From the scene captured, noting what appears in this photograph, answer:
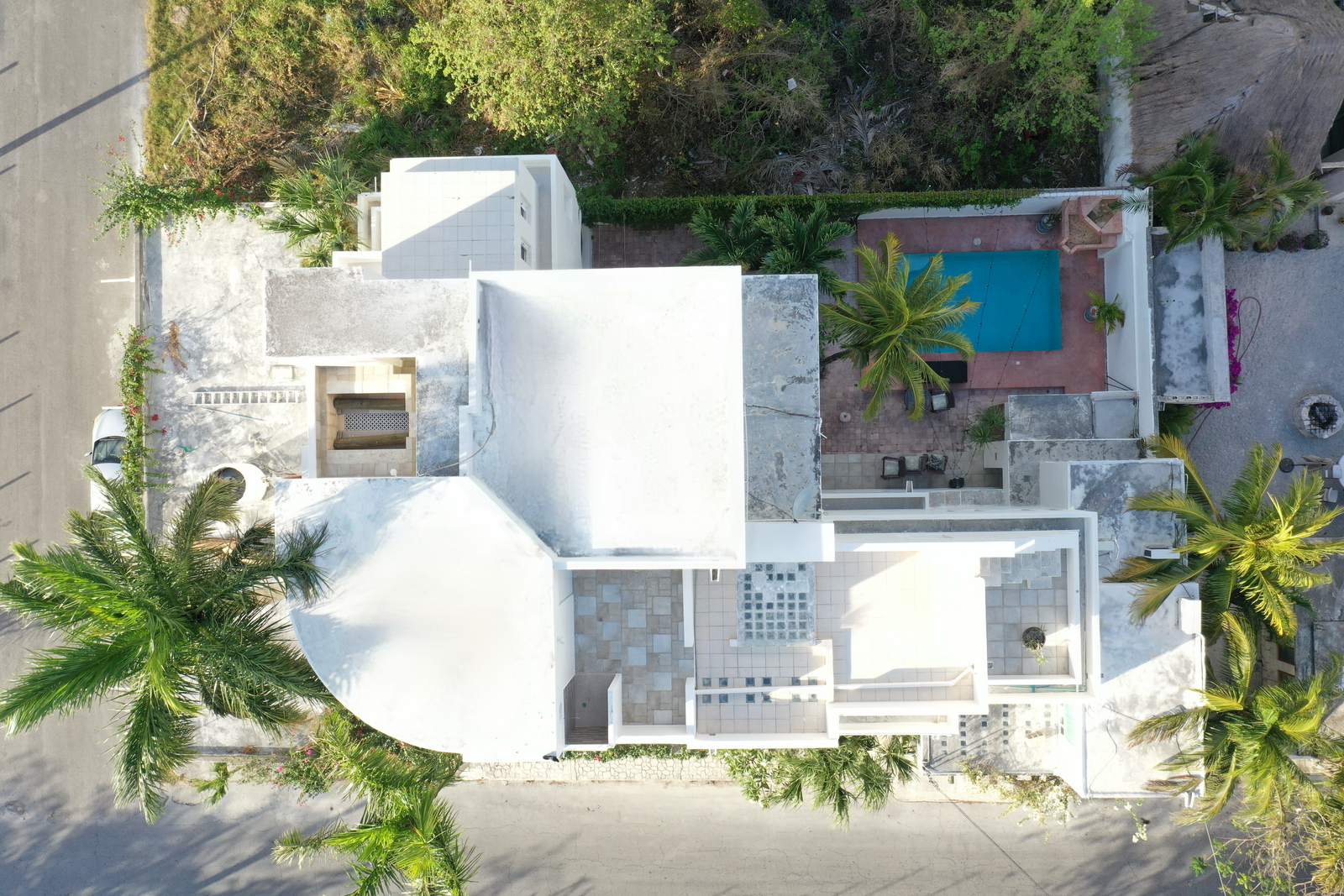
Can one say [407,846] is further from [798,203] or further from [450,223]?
[798,203]

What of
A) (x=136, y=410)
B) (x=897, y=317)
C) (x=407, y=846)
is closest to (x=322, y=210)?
(x=136, y=410)

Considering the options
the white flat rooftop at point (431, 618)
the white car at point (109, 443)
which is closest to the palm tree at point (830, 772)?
the white flat rooftop at point (431, 618)

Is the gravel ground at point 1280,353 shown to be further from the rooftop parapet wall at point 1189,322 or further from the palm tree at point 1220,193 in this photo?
the palm tree at point 1220,193

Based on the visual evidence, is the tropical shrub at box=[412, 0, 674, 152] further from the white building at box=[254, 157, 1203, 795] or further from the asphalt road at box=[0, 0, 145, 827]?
the asphalt road at box=[0, 0, 145, 827]

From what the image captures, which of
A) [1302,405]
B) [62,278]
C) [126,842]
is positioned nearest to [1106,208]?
[1302,405]

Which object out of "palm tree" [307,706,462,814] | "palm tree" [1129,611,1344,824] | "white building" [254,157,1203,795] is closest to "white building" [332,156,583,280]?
"white building" [254,157,1203,795]

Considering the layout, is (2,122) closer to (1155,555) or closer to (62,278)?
(62,278)

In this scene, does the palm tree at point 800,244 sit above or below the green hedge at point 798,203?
below
